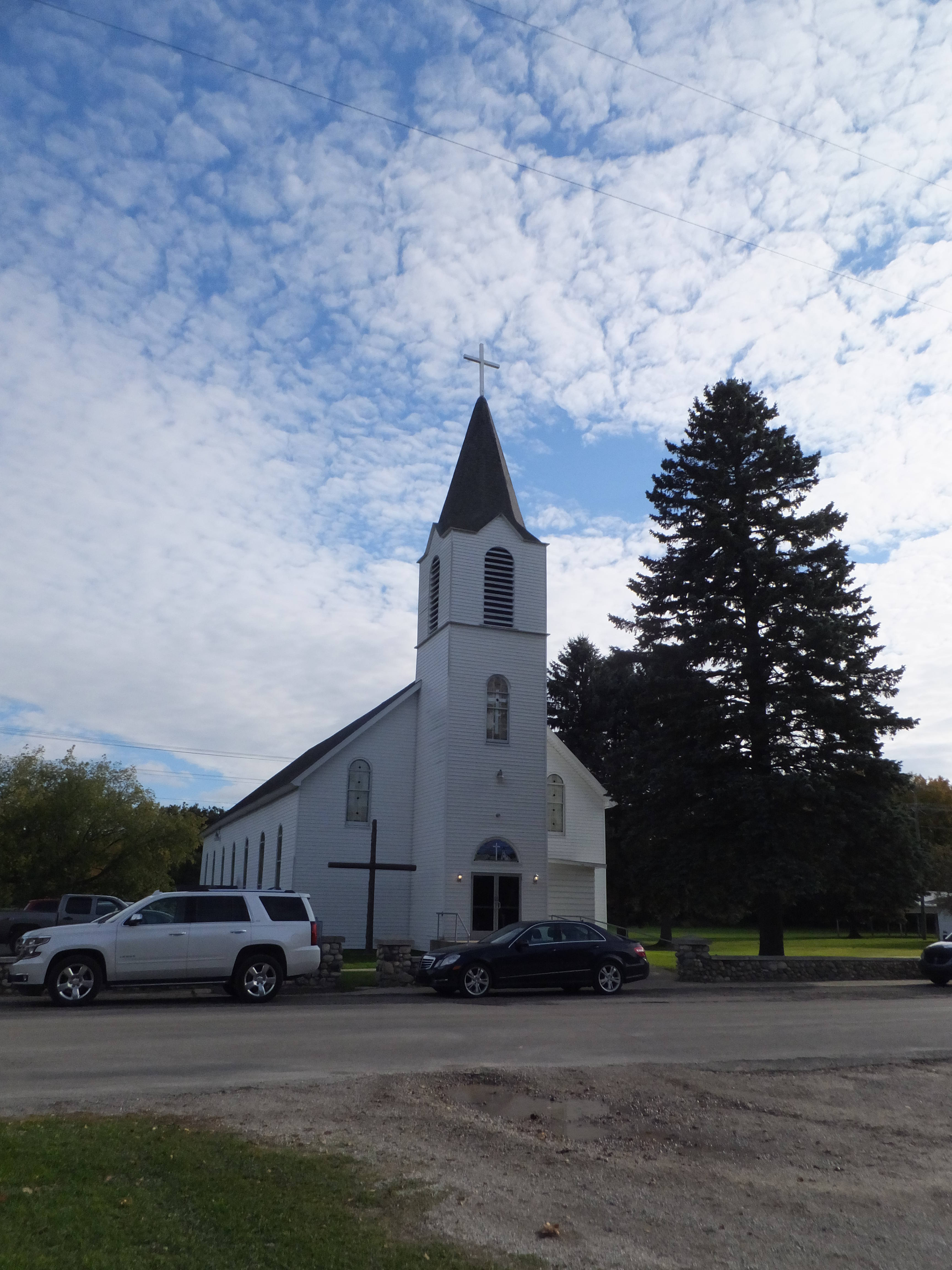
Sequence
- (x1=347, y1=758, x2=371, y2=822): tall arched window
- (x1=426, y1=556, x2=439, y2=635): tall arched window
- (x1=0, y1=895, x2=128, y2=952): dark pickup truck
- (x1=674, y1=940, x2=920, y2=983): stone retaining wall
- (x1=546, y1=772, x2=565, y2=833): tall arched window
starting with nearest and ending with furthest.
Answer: (x1=674, y1=940, x2=920, y2=983): stone retaining wall → (x1=0, y1=895, x2=128, y2=952): dark pickup truck → (x1=347, y1=758, x2=371, y2=822): tall arched window → (x1=426, y1=556, x2=439, y2=635): tall arched window → (x1=546, y1=772, x2=565, y2=833): tall arched window

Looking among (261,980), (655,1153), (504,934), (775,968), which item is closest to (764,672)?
(775,968)

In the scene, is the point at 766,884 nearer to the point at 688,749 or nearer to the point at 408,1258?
the point at 688,749

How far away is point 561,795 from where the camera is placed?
112 feet

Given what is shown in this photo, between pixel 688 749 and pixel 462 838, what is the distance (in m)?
6.89

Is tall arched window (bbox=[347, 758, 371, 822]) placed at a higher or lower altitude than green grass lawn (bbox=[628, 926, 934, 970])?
higher

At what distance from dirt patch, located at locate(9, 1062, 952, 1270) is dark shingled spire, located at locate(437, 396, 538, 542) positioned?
23.6 meters

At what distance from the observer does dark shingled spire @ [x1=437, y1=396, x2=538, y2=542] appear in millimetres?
32469

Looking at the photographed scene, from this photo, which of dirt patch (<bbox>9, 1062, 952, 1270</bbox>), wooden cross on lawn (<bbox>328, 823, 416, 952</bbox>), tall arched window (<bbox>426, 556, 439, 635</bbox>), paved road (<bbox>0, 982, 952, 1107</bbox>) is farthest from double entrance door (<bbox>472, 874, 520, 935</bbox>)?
dirt patch (<bbox>9, 1062, 952, 1270</bbox>)

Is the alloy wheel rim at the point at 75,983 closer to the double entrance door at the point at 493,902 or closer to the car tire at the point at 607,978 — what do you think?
the car tire at the point at 607,978

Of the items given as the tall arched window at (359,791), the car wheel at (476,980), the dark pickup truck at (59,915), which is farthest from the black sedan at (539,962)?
the tall arched window at (359,791)

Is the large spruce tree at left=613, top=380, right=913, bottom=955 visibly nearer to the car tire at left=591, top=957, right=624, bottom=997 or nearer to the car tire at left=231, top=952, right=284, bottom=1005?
the car tire at left=591, top=957, right=624, bottom=997

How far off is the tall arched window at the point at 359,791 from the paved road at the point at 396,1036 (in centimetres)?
1284

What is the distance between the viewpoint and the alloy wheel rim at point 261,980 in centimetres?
1666

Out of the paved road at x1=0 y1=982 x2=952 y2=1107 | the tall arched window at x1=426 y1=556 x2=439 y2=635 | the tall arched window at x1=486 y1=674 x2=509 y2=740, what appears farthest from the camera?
the tall arched window at x1=426 y1=556 x2=439 y2=635
